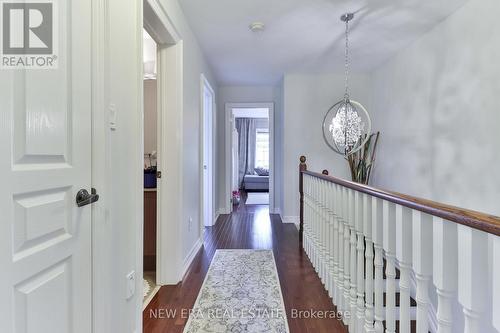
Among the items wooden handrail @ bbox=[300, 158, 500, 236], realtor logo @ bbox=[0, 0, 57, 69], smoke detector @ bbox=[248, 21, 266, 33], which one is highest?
smoke detector @ bbox=[248, 21, 266, 33]

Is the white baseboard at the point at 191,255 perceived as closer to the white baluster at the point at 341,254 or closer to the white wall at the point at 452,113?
the white baluster at the point at 341,254

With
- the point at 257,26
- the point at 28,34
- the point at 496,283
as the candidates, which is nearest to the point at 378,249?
the point at 496,283

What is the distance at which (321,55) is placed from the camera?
3629mm

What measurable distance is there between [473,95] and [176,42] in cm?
Result: 254

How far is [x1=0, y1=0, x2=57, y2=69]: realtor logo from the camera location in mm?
789

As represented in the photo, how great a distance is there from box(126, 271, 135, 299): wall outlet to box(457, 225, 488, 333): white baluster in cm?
145

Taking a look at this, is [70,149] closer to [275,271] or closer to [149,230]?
[149,230]

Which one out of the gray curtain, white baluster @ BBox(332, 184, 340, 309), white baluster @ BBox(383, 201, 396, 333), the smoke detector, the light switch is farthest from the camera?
the gray curtain

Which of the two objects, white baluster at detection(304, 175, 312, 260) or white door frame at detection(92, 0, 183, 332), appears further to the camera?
white baluster at detection(304, 175, 312, 260)

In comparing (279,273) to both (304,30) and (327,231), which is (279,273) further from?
(304,30)

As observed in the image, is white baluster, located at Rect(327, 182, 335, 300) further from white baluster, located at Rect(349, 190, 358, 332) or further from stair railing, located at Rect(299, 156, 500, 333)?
white baluster, located at Rect(349, 190, 358, 332)

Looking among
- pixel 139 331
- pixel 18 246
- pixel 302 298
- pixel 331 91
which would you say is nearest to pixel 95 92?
pixel 18 246

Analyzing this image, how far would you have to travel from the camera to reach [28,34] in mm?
874

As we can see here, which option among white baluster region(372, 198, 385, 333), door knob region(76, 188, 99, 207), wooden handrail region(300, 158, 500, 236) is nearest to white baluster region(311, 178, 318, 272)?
white baluster region(372, 198, 385, 333)
